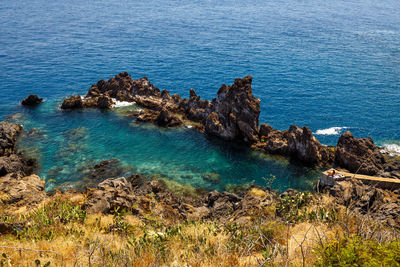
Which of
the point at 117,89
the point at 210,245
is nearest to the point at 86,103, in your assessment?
the point at 117,89

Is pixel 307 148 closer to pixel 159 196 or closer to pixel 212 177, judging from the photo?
pixel 212 177

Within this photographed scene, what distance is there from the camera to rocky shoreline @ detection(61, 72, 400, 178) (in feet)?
129

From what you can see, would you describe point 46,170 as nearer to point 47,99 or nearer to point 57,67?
point 47,99

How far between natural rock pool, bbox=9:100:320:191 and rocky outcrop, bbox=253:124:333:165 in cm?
174

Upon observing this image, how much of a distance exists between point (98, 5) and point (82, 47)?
95.9 m

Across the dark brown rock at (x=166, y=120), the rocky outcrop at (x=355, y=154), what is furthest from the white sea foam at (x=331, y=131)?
the dark brown rock at (x=166, y=120)

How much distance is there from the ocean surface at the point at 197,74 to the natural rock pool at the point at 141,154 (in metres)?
0.19

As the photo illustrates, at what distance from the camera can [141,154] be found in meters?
43.8

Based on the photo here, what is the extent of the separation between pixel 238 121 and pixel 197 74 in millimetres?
34185

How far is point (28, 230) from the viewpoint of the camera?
12.8 m

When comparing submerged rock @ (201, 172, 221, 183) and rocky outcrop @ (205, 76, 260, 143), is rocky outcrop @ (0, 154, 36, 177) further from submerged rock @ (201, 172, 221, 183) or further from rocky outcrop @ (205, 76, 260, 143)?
rocky outcrop @ (205, 76, 260, 143)

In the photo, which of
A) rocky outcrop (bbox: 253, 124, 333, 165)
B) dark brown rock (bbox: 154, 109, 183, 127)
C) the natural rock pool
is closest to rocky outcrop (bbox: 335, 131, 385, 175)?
rocky outcrop (bbox: 253, 124, 333, 165)

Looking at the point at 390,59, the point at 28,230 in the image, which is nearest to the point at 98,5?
the point at 390,59

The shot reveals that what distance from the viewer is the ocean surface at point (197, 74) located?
4228 cm
